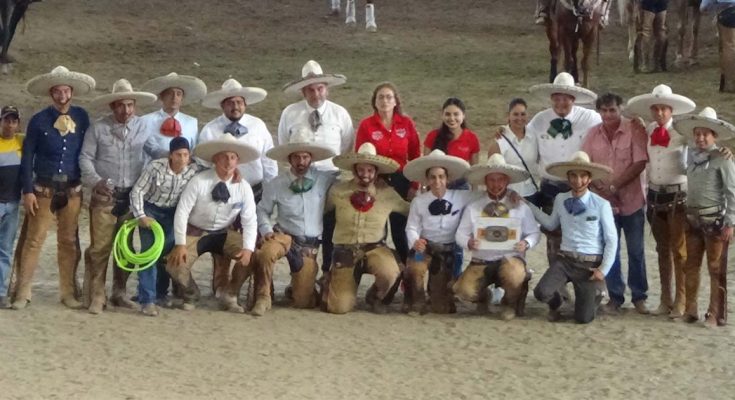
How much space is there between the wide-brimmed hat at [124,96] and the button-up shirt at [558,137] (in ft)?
8.68

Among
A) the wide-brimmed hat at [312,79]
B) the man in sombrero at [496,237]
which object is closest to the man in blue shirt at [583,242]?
the man in sombrero at [496,237]

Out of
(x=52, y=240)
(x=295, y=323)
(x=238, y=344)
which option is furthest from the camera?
(x=52, y=240)

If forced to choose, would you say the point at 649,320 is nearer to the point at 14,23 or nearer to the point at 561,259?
the point at 561,259

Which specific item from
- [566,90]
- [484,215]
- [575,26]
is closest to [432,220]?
[484,215]

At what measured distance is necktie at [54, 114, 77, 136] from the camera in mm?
9203

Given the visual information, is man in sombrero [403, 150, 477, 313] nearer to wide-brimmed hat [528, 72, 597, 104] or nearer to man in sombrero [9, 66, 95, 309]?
wide-brimmed hat [528, 72, 597, 104]

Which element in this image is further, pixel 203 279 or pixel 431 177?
pixel 203 279

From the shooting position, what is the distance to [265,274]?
366 inches

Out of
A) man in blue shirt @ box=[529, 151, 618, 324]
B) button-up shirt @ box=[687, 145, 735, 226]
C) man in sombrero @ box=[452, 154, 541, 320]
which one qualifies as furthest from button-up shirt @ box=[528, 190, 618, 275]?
button-up shirt @ box=[687, 145, 735, 226]

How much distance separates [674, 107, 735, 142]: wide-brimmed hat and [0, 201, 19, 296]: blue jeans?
4.46 m

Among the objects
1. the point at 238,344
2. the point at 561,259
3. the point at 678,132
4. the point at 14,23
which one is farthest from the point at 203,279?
the point at 14,23

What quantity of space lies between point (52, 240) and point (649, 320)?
5488mm

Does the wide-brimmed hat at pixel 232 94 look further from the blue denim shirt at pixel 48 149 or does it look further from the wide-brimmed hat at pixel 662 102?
the wide-brimmed hat at pixel 662 102

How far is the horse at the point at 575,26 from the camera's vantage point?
1695 centimetres
